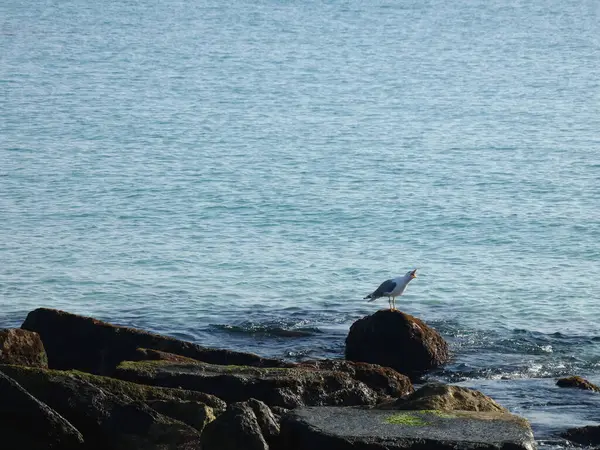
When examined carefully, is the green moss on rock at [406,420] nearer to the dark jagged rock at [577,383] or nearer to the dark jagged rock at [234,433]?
the dark jagged rock at [234,433]

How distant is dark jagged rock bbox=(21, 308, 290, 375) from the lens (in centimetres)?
1864

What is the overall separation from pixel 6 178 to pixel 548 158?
2091 centimetres

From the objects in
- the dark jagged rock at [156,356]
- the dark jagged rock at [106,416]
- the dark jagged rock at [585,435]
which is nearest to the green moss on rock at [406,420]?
the dark jagged rock at [106,416]

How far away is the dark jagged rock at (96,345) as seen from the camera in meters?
18.6

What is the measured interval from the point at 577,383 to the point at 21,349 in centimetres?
915

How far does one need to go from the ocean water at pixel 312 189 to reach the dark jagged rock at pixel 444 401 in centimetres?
167

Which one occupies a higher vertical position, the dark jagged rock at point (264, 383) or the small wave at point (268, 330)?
the dark jagged rock at point (264, 383)

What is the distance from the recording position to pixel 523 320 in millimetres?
26875

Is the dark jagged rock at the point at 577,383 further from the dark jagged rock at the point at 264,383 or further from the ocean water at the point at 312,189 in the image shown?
the dark jagged rock at the point at 264,383

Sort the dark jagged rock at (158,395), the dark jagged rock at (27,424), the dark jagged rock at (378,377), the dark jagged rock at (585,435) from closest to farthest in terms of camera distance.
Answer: the dark jagged rock at (27,424)
the dark jagged rock at (158,395)
the dark jagged rock at (585,435)
the dark jagged rock at (378,377)

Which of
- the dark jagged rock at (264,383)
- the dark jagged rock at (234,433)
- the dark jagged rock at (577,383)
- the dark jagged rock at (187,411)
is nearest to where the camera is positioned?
the dark jagged rock at (234,433)

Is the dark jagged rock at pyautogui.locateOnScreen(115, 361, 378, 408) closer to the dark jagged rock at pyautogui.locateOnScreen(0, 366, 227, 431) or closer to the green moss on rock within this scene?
the dark jagged rock at pyautogui.locateOnScreen(0, 366, 227, 431)

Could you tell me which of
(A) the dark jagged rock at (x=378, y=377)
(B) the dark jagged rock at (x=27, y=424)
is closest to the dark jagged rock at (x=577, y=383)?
(A) the dark jagged rock at (x=378, y=377)

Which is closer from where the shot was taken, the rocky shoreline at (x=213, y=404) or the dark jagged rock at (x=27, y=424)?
the rocky shoreline at (x=213, y=404)
